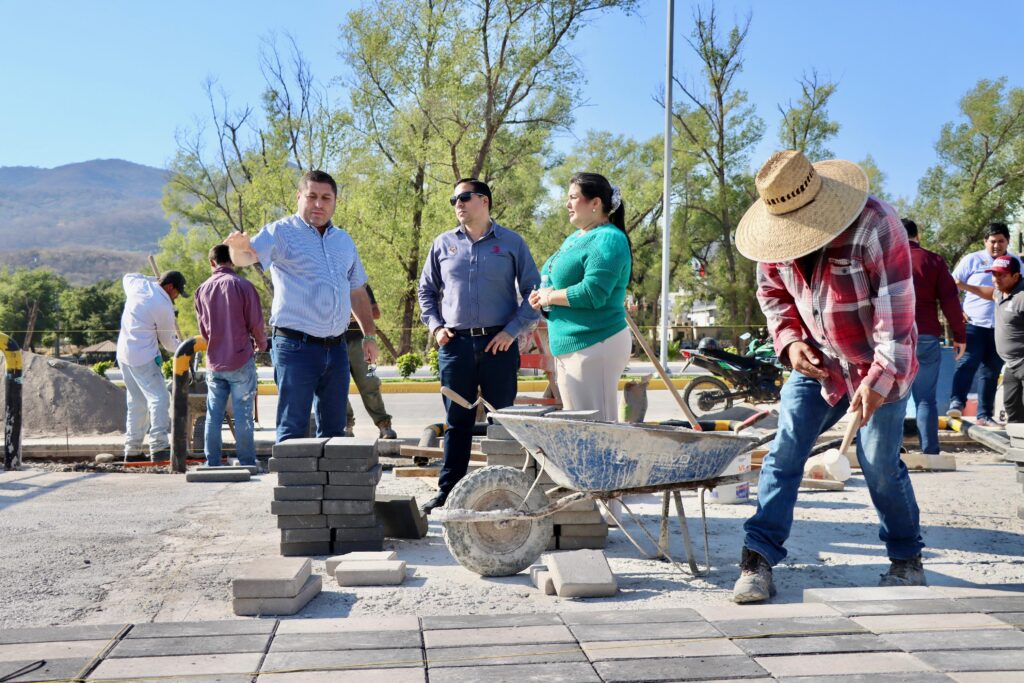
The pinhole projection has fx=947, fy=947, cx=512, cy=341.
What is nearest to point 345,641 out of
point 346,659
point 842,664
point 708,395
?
point 346,659

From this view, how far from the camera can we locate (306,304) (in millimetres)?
5164

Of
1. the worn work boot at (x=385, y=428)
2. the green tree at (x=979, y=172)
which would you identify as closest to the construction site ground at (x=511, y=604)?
the worn work boot at (x=385, y=428)

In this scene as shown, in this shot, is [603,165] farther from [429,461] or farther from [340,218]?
[429,461]

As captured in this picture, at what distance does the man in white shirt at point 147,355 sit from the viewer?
25.8 feet

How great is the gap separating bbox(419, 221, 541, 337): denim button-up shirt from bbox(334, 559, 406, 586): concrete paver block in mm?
1691

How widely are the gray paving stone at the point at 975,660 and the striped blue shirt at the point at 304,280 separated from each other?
11.4 feet

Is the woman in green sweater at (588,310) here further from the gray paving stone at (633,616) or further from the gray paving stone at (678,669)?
the gray paving stone at (678,669)

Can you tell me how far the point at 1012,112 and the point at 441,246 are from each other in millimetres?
39262

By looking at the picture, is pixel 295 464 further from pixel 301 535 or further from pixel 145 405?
pixel 145 405

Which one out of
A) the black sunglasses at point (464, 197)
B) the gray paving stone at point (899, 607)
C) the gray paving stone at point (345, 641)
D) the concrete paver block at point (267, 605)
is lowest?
the concrete paver block at point (267, 605)

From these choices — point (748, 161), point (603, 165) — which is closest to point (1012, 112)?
point (748, 161)

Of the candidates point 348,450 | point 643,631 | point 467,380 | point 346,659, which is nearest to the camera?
point 346,659

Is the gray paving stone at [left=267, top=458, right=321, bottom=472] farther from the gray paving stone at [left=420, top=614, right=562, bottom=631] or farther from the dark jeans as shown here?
the dark jeans

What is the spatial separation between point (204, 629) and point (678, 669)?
1474 mm
